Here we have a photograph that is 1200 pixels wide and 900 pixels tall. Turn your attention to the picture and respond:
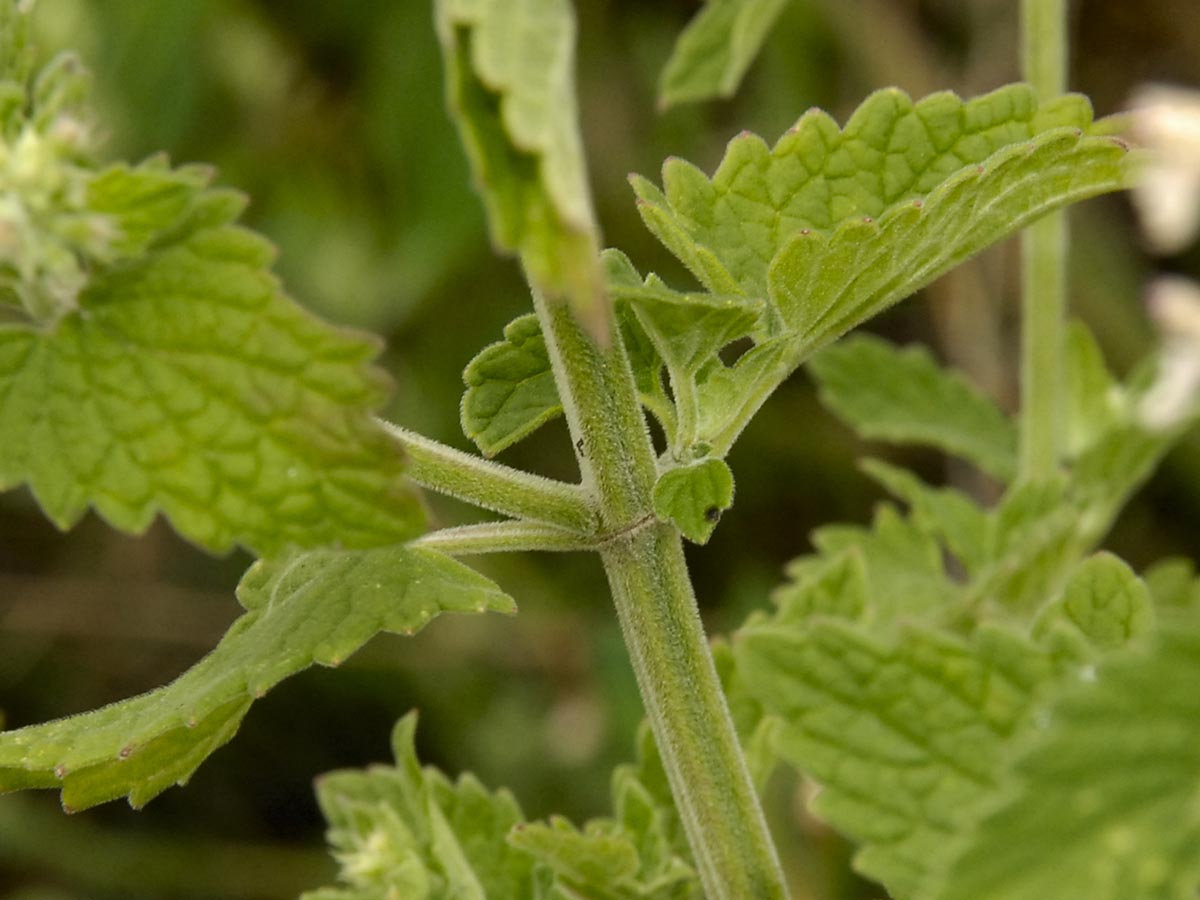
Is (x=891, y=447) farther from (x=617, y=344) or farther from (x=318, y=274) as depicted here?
(x=617, y=344)

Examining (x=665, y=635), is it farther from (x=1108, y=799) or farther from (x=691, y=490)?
(x=1108, y=799)

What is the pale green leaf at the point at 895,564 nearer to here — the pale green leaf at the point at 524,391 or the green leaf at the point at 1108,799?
the pale green leaf at the point at 524,391

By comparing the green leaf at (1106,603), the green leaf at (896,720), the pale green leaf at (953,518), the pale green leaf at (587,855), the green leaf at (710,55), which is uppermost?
the green leaf at (710,55)

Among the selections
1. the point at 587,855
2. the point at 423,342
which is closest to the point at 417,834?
the point at 587,855

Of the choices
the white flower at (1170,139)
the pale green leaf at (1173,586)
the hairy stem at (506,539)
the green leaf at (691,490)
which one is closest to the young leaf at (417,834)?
the hairy stem at (506,539)

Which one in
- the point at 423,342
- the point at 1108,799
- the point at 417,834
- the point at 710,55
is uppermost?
the point at 423,342

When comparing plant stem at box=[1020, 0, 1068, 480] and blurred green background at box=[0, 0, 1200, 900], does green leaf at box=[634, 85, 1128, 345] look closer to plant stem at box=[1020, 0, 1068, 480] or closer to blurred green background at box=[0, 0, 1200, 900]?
plant stem at box=[1020, 0, 1068, 480]

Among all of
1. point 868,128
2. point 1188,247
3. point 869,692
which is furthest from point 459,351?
point 869,692
